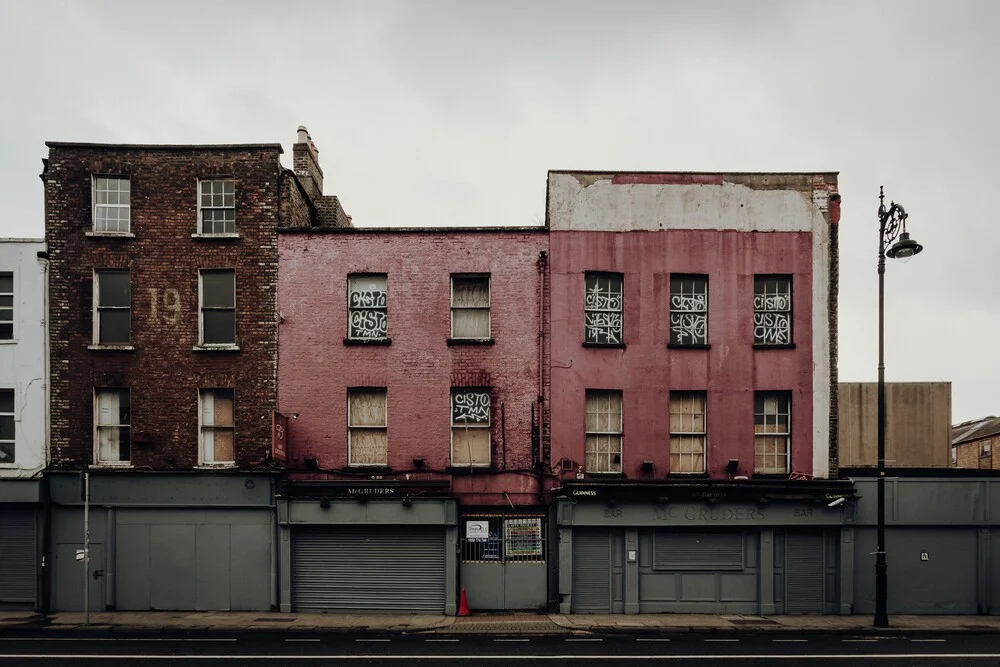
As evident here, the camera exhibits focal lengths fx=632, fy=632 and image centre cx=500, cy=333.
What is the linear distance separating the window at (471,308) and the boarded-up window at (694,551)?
25.6 feet

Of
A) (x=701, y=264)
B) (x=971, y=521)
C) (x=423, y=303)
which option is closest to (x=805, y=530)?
(x=971, y=521)

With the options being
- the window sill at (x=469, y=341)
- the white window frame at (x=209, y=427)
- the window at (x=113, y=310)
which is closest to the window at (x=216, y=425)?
the white window frame at (x=209, y=427)

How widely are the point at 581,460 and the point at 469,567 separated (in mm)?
4438

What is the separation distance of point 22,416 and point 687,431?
19311mm

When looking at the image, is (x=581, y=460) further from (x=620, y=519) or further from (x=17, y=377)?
(x=17, y=377)

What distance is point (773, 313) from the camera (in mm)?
18641

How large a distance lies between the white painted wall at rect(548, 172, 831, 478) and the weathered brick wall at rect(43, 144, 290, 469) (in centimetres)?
880

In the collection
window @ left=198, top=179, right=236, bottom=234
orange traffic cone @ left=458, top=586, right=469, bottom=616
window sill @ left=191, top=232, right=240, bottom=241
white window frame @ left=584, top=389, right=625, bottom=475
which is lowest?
orange traffic cone @ left=458, top=586, right=469, bottom=616

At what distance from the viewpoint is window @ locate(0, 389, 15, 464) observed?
60.2 ft

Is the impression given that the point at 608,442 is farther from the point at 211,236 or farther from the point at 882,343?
the point at 211,236

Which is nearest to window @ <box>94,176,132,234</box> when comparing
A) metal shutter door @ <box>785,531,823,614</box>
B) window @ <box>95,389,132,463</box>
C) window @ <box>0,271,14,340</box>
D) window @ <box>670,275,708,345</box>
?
window @ <box>0,271,14,340</box>

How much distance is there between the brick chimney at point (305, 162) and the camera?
835 inches

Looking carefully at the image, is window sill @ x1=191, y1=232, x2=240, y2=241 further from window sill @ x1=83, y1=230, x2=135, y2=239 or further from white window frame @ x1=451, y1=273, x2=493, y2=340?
white window frame @ x1=451, y1=273, x2=493, y2=340

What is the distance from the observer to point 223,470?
18.0 m
